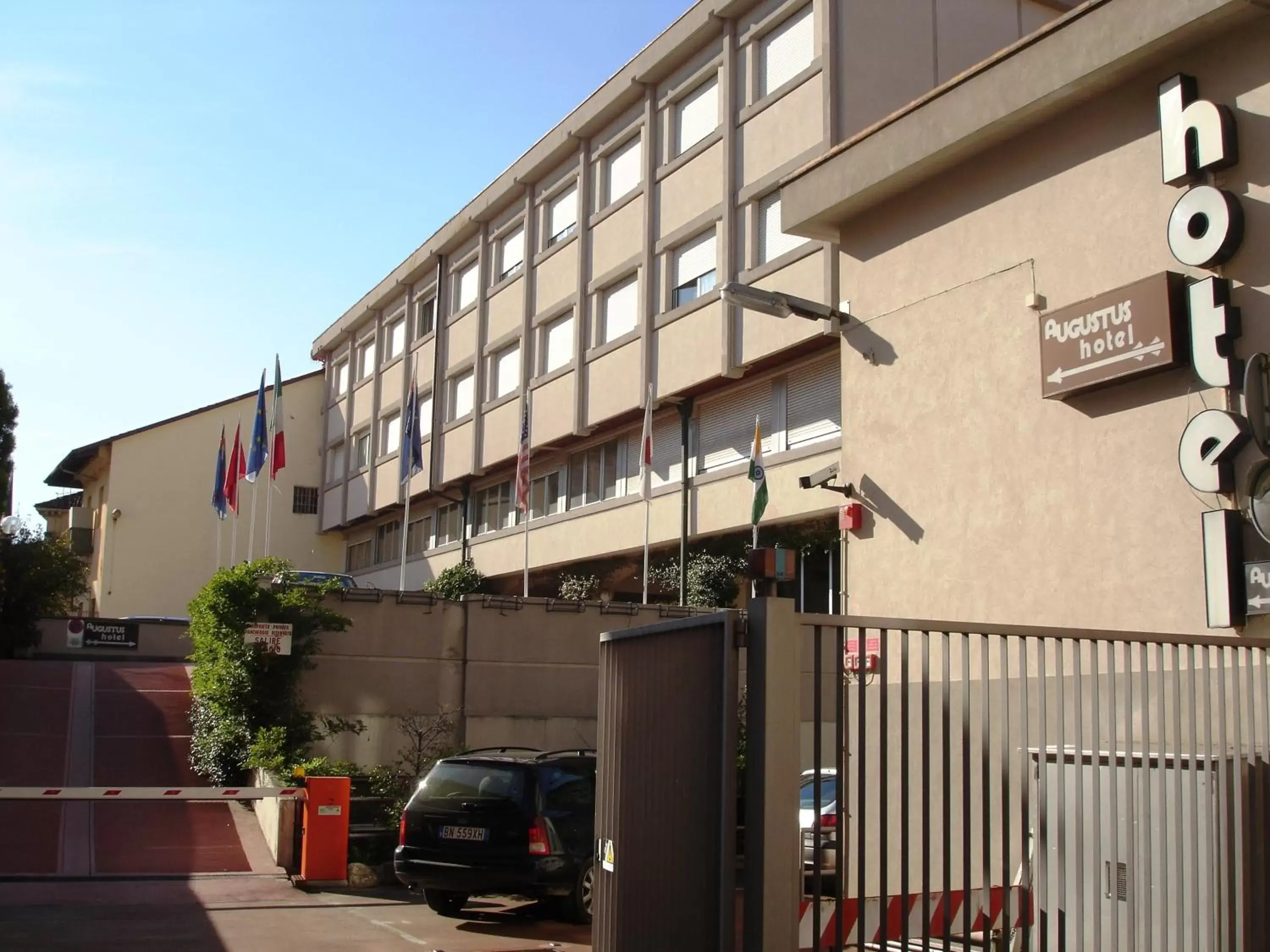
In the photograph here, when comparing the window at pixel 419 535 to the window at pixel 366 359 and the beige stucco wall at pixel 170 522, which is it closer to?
the window at pixel 366 359

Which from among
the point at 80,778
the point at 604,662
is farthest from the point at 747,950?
the point at 80,778

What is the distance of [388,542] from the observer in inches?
1831

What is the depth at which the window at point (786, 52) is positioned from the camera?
82.3ft

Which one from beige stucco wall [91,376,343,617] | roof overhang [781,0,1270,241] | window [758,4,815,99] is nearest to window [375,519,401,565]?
beige stucco wall [91,376,343,617]

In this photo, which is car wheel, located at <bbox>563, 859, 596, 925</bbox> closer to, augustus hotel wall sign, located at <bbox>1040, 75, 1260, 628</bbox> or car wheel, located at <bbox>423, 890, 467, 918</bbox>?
car wheel, located at <bbox>423, 890, 467, 918</bbox>

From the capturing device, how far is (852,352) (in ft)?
45.4

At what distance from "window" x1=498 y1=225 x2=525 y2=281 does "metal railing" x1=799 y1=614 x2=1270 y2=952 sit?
30264 millimetres

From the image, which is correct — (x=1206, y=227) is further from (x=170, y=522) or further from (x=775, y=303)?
(x=170, y=522)

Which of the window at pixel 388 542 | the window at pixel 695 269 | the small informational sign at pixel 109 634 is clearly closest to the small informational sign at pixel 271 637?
the window at pixel 695 269

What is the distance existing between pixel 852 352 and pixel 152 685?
18.6m

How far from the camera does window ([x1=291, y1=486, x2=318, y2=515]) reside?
170ft

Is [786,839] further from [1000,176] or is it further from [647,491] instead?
[647,491]

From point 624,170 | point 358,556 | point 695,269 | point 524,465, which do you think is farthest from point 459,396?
point 695,269

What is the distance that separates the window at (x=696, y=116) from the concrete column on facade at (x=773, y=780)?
23.5 meters
